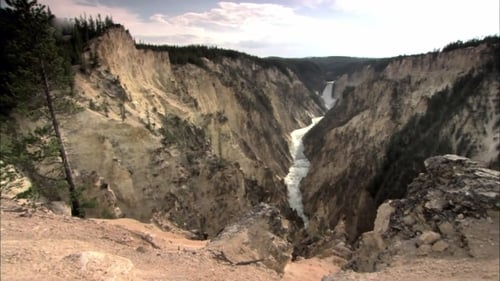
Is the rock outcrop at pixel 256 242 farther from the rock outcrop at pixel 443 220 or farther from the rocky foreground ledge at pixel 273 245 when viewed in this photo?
the rock outcrop at pixel 443 220

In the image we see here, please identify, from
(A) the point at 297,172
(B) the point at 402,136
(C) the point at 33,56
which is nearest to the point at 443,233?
(C) the point at 33,56

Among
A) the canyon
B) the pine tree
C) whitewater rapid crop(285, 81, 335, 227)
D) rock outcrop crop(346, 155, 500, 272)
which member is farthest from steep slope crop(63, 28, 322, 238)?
rock outcrop crop(346, 155, 500, 272)

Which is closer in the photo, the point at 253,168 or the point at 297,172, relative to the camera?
the point at 253,168

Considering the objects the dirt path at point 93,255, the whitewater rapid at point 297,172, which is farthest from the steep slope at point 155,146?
the dirt path at point 93,255

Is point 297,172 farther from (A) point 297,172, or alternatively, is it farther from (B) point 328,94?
(B) point 328,94

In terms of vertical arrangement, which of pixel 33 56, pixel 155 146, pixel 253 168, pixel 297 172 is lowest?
pixel 297 172

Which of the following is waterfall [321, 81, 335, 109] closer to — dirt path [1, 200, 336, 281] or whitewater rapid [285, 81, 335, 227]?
whitewater rapid [285, 81, 335, 227]

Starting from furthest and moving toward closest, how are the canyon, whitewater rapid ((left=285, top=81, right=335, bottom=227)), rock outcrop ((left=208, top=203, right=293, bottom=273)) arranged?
whitewater rapid ((left=285, top=81, right=335, bottom=227))
rock outcrop ((left=208, top=203, right=293, bottom=273))
the canyon
